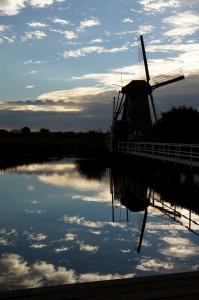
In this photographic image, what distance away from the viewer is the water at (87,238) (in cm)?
882

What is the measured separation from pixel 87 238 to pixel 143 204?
7.85m

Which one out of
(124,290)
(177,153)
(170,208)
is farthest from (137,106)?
(124,290)

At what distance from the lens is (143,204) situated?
1944cm

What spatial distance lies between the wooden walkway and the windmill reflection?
5.10 meters

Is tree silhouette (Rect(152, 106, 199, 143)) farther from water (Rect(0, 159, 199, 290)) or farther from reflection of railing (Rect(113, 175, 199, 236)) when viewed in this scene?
water (Rect(0, 159, 199, 290))

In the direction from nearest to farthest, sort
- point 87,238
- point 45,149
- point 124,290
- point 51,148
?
point 124,290, point 87,238, point 45,149, point 51,148

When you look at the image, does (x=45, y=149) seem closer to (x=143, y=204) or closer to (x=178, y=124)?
(x=178, y=124)

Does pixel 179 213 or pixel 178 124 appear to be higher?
pixel 178 124

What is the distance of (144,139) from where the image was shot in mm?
44125

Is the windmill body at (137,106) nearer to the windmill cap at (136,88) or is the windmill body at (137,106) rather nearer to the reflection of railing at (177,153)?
the windmill cap at (136,88)

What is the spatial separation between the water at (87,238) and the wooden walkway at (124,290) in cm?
261

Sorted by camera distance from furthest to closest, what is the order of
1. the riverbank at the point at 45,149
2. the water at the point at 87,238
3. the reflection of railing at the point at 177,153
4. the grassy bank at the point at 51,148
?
the grassy bank at the point at 51,148
the riverbank at the point at 45,149
the reflection of railing at the point at 177,153
the water at the point at 87,238

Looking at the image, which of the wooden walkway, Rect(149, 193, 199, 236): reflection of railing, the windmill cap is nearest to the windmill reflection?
Rect(149, 193, 199, 236): reflection of railing

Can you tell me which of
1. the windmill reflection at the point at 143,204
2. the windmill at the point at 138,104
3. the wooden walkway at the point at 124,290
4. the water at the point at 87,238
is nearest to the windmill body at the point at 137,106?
the windmill at the point at 138,104
